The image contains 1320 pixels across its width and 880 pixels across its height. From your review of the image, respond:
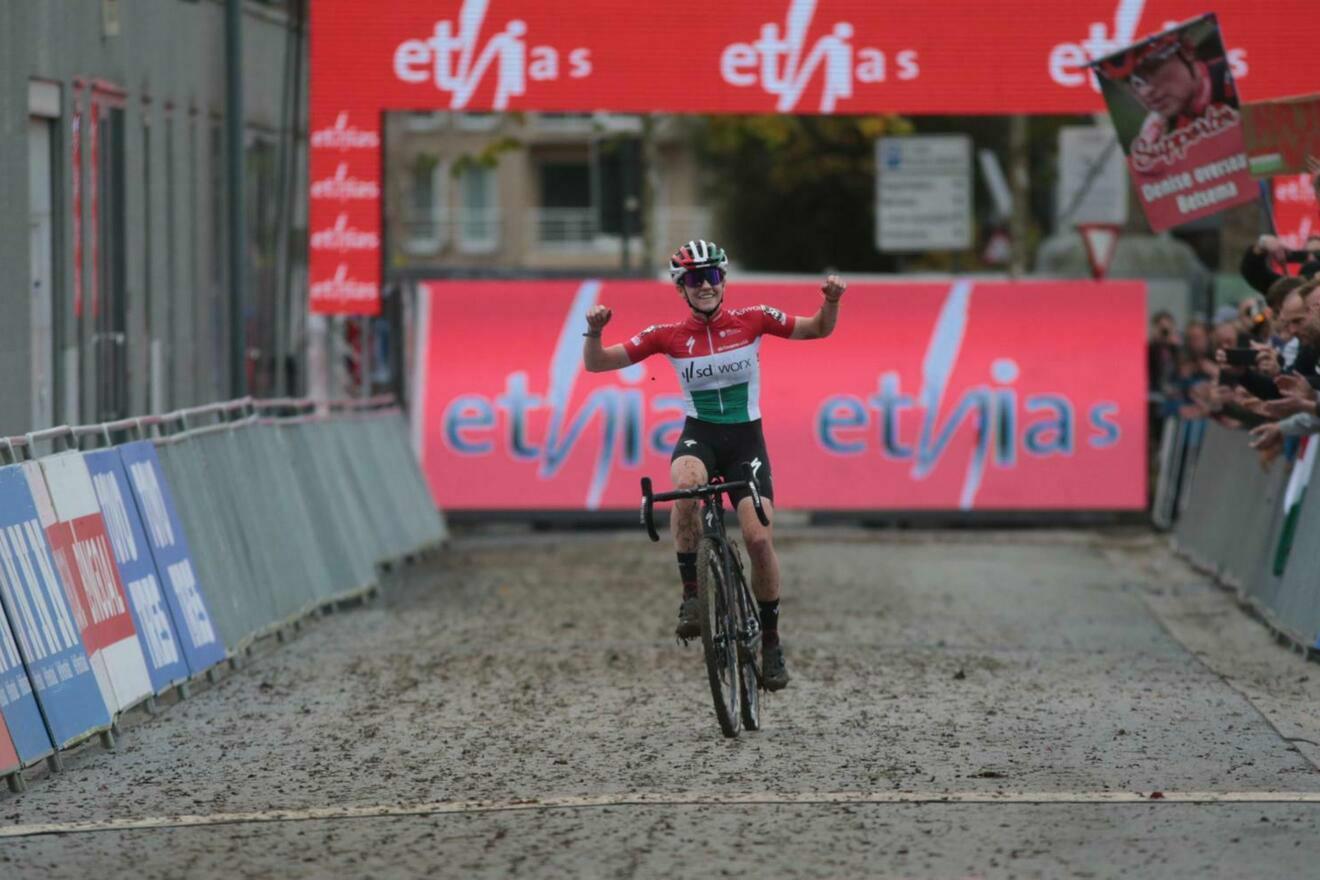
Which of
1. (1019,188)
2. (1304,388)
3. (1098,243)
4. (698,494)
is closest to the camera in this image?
(698,494)

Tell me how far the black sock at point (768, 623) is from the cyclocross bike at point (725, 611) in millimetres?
132

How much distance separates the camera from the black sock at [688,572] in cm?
1020

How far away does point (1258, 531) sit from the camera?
15.9m

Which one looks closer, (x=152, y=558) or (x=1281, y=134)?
(x=152, y=558)

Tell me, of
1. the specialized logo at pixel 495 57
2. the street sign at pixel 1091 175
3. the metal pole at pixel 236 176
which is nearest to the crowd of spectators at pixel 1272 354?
the specialized logo at pixel 495 57

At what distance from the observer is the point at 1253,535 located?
1614 centimetres

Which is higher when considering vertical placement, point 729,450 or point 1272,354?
point 1272,354

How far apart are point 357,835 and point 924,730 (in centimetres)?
297

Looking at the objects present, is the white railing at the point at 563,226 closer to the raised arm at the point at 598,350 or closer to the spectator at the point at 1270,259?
the spectator at the point at 1270,259

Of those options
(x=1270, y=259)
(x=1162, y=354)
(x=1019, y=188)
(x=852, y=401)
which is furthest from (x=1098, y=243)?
(x=1270, y=259)

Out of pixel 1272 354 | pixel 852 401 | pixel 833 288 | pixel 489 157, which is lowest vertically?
pixel 852 401

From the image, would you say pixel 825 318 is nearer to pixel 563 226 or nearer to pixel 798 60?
pixel 798 60

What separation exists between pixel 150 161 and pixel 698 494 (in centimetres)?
1103

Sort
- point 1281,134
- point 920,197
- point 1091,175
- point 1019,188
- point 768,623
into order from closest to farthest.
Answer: point 768,623 → point 1281,134 → point 1091,175 → point 1019,188 → point 920,197
